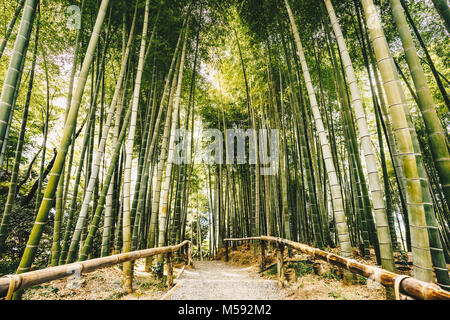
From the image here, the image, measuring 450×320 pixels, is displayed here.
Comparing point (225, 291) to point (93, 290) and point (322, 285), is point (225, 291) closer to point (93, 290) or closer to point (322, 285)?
point (322, 285)

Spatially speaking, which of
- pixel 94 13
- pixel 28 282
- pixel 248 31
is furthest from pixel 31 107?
pixel 28 282

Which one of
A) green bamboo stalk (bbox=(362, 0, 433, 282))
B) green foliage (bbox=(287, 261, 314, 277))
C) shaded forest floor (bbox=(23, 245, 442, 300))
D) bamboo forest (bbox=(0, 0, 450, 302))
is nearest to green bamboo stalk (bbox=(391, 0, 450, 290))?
bamboo forest (bbox=(0, 0, 450, 302))

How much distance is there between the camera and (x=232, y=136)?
6789mm

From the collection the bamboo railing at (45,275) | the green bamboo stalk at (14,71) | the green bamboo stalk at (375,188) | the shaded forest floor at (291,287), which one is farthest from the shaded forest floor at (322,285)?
the green bamboo stalk at (14,71)

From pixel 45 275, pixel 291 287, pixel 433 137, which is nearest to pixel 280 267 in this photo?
pixel 291 287

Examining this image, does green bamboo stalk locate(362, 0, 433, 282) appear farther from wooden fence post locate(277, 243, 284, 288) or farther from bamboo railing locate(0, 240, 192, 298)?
bamboo railing locate(0, 240, 192, 298)

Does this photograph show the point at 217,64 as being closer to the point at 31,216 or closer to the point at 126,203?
the point at 126,203

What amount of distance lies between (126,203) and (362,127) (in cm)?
251

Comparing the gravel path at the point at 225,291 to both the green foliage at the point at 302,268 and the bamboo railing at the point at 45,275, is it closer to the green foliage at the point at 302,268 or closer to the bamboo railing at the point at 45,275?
the green foliage at the point at 302,268

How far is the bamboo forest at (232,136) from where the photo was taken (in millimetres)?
1344

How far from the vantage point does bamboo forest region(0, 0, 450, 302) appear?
1.34 meters

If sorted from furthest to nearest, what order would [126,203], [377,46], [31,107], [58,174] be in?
[31,107], [126,203], [58,174], [377,46]

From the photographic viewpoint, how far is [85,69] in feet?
5.36
